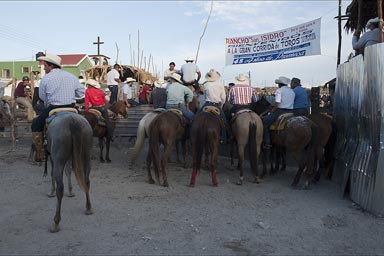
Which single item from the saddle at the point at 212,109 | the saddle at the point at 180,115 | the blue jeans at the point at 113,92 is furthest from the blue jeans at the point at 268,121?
the blue jeans at the point at 113,92

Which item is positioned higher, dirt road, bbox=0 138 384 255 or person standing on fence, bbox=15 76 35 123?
person standing on fence, bbox=15 76 35 123

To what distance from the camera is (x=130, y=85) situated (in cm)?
1575

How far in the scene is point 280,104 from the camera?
30.1ft

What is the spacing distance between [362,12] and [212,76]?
5.79m

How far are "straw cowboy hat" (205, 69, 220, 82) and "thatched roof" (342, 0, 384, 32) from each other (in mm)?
5365

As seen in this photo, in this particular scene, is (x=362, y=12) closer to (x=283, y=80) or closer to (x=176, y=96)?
(x=283, y=80)

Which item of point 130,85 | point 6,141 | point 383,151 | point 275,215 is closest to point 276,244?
point 275,215

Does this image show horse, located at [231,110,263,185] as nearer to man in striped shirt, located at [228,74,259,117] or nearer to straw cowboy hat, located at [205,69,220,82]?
man in striped shirt, located at [228,74,259,117]

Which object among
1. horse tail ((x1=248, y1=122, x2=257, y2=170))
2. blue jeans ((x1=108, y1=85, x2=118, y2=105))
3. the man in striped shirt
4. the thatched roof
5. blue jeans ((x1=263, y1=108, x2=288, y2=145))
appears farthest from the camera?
blue jeans ((x1=108, y1=85, x2=118, y2=105))

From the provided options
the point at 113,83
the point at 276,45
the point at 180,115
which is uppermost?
the point at 276,45

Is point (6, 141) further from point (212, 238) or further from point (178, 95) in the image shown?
point (212, 238)

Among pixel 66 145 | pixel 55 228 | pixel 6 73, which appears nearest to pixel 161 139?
pixel 66 145

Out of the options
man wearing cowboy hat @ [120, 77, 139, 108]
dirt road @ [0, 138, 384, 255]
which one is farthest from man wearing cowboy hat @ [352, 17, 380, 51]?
man wearing cowboy hat @ [120, 77, 139, 108]

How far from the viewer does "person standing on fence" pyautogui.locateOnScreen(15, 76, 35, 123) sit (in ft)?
41.5
